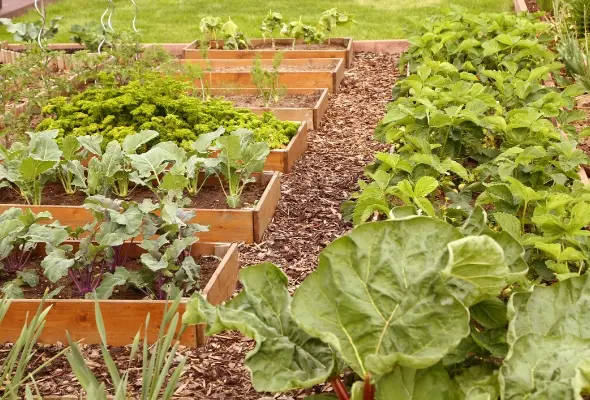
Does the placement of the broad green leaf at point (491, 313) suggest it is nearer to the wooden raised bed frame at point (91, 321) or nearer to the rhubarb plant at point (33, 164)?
the wooden raised bed frame at point (91, 321)

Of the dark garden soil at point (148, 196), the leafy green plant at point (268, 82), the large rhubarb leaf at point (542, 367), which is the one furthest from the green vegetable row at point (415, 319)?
the leafy green plant at point (268, 82)

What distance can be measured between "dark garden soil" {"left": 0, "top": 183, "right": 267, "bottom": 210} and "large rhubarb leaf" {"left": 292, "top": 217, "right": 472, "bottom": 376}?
267cm

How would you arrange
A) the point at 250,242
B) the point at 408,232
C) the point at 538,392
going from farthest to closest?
the point at 250,242
the point at 408,232
the point at 538,392

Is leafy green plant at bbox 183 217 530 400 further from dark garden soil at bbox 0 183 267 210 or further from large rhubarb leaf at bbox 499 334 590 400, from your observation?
dark garden soil at bbox 0 183 267 210

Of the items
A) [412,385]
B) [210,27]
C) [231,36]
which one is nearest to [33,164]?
[412,385]

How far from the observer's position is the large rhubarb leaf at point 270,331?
1956 millimetres

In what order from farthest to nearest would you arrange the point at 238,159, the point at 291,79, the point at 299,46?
the point at 299,46
the point at 291,79
the point at 238,159

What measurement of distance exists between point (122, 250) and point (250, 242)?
2.36 ft

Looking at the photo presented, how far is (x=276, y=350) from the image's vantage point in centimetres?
202

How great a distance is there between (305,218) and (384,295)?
9.09 feet

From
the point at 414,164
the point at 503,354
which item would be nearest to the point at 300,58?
the point at 414,164

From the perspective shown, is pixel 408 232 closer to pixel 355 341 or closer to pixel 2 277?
pixel 355 341

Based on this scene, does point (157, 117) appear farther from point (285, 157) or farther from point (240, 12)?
point (240, 12)

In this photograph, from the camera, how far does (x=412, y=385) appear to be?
6.13 ft
